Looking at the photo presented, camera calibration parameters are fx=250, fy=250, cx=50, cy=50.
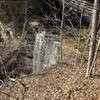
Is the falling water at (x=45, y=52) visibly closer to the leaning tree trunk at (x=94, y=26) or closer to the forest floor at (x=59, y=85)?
the forest floor at (x=59, y=85)

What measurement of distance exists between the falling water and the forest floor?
38.3 inches

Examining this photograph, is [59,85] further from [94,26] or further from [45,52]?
[45,52]

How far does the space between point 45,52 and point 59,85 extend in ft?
12.0

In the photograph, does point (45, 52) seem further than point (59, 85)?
Yes

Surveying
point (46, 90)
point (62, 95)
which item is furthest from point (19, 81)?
point (62, 95)

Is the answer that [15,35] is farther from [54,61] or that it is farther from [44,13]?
[54,61]

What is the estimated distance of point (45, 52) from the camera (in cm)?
1343

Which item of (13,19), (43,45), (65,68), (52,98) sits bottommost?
(52,98)

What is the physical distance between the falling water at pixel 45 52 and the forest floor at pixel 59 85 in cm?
97

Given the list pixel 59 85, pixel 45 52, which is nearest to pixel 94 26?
pixel 59 85

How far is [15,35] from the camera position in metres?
16.3

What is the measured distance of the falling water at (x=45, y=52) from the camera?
1300 centimetres

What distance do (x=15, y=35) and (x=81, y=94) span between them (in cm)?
830

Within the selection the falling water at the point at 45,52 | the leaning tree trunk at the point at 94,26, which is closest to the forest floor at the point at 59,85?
the leaning tree trunk at the point at 94,26
